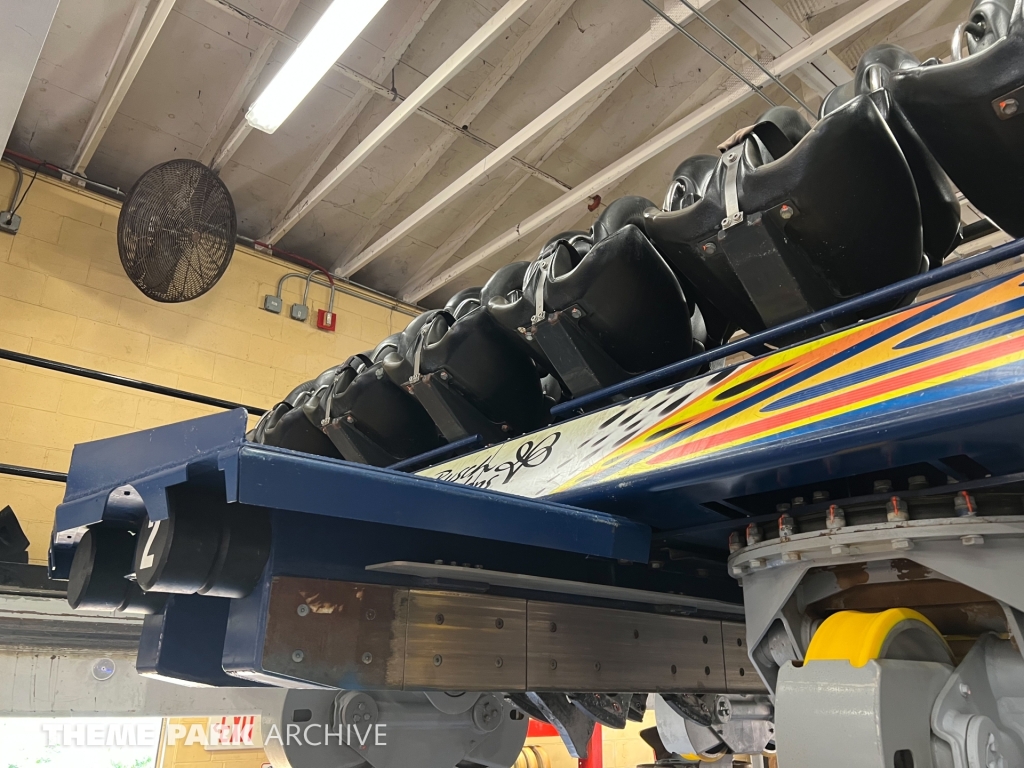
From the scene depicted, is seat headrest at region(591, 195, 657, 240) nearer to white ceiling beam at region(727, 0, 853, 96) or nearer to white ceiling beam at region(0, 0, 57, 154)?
white ceiling beam at region(0, 0, 57, 154)

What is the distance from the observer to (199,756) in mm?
4691

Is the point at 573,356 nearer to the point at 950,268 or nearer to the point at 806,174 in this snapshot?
the point at 806,174

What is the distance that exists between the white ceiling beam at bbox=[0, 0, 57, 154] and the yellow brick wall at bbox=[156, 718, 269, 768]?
3466mm

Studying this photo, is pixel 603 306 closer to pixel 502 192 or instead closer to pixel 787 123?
pixel 787 123

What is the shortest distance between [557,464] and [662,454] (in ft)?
1.01

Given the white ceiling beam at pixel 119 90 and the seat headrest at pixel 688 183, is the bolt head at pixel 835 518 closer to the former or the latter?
the seat headrest at pixel 688 183

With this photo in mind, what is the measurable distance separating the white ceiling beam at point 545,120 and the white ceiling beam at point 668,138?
0.46 metres

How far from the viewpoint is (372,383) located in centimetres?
215

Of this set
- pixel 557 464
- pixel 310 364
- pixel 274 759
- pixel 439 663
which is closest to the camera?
pixel 439 663

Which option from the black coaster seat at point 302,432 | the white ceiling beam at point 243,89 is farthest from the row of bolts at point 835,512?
the white ceiling beam at point 243,89

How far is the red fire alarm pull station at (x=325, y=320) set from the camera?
6062 millimetres

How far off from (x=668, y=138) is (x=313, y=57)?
2019 millimetres

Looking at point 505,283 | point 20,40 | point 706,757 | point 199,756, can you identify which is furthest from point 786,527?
point 199,756

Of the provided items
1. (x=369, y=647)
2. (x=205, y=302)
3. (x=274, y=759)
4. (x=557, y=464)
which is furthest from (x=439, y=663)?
(x=205, y=302)
